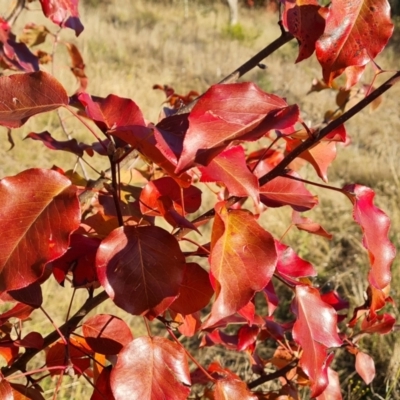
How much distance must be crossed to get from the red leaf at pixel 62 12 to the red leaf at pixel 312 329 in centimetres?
59

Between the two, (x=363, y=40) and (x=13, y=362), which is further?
(x=13, y=362)

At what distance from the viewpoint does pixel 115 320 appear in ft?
1.97

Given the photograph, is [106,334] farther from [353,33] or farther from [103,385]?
[353,33]

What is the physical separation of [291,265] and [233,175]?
0.76 ft

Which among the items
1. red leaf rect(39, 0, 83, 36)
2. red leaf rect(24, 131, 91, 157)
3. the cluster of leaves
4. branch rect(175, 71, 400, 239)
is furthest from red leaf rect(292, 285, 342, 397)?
red leaf rect(39, 0, 83, 36)

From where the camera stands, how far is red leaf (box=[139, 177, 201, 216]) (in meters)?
0.54

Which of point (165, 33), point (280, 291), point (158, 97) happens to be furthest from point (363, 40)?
point (165, 33)

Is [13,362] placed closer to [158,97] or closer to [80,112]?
[80,112]

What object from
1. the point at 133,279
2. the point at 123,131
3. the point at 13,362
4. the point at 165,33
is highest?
the point at 123,131

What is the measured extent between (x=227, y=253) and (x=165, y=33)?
8453 millimetres

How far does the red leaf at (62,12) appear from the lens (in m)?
0.88

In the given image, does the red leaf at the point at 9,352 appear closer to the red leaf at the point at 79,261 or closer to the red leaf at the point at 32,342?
the red leaf at the point at 32,342

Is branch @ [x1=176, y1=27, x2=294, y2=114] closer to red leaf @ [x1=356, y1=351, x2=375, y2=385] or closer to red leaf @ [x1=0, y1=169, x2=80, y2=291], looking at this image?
red leaf @ [x1=0, y1=169, x2=80, y2=291]

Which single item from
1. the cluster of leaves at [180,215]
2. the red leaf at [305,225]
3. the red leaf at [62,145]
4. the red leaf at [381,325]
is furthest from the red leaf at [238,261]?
the red leaf at [381,325]
